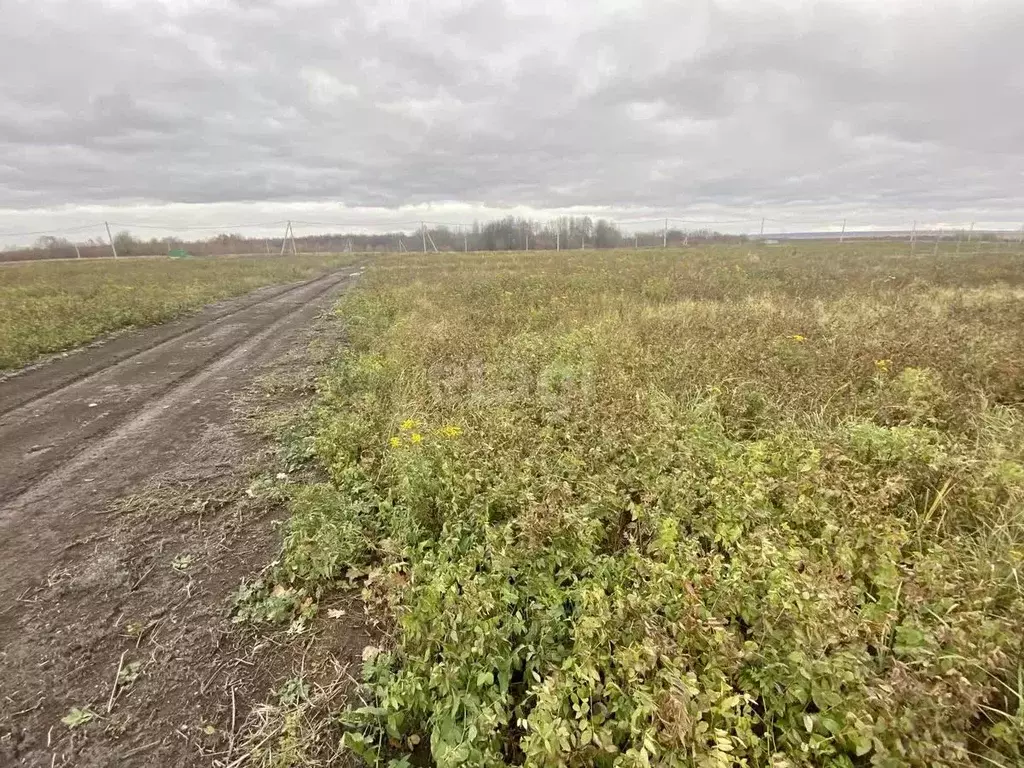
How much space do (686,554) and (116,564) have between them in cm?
388

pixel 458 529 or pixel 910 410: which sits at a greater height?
pixel 910 410

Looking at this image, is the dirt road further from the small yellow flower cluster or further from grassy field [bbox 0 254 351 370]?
grassy field [bbox 0 254 351 370]

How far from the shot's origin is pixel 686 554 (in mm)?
2848

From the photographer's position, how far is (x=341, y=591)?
3.26 meters

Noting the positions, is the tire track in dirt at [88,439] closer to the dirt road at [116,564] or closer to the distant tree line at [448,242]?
the dirt road at [116,564]

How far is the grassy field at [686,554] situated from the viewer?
A: 200 centimetres

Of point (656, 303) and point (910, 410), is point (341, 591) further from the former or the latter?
point (656, 303)

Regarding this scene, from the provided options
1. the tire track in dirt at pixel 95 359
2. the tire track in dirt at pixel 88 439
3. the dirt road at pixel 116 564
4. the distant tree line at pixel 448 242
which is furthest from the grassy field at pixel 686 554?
the distant tree line at pixel 448 242

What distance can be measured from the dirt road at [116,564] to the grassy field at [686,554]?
436 mm

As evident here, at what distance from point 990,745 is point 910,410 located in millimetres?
3601

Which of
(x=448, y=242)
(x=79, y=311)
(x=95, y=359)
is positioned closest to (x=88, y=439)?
(x=95, y=359)

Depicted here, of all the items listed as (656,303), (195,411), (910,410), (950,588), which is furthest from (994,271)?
(195,411)

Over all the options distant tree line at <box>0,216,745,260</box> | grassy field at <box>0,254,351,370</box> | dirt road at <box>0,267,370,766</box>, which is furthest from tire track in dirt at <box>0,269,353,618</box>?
distant tree line at <box>0,216,745,260</box>

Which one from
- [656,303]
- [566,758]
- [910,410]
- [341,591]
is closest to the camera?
[566,758]
